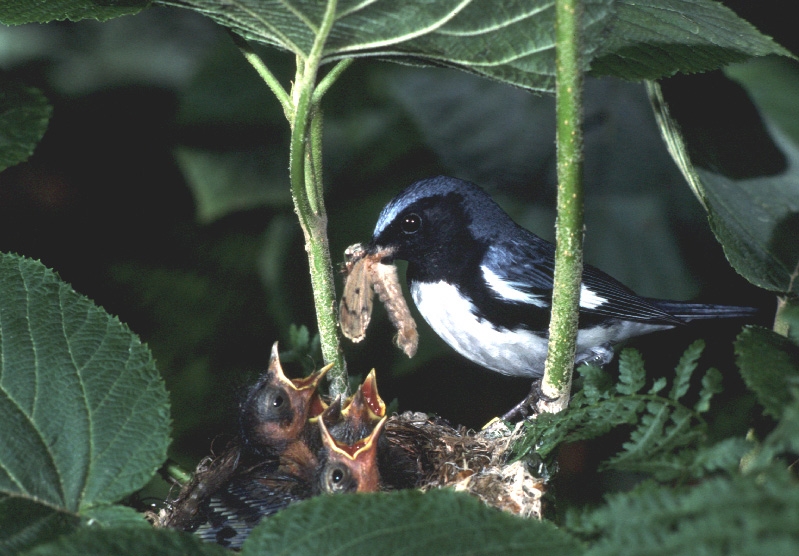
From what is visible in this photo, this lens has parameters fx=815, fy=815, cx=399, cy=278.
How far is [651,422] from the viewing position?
1070 mm

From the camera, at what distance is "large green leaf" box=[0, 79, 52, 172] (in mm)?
1408

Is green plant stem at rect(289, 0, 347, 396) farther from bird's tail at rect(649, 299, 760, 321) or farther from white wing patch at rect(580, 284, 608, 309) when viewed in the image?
bird's tail at rect(649, 299, 760, 321)

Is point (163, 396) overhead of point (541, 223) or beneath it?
beneath

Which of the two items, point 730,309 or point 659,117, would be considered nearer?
point 659,117

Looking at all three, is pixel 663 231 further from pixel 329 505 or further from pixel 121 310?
pixel 329 505

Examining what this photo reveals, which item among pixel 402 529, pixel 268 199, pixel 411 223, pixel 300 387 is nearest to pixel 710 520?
pixel 402 529

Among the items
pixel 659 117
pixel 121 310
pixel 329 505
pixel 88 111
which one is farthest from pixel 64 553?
pixel 88 111

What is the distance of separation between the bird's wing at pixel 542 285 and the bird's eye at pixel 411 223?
0.74 ft

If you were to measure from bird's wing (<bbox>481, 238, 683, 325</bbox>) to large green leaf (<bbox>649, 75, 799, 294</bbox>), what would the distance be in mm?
463

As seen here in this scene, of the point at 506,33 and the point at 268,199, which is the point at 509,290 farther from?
the point at 506,33

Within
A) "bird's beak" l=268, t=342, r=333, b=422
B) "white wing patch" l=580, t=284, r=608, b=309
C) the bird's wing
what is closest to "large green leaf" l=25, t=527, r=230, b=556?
"bird's beak" l=268, t=342, r=333, b=422

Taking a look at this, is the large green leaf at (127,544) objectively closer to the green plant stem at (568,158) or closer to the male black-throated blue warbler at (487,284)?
the green plant stem at (568,158)

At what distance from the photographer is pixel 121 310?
2.88 metres

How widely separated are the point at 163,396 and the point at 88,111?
7.21 ft
